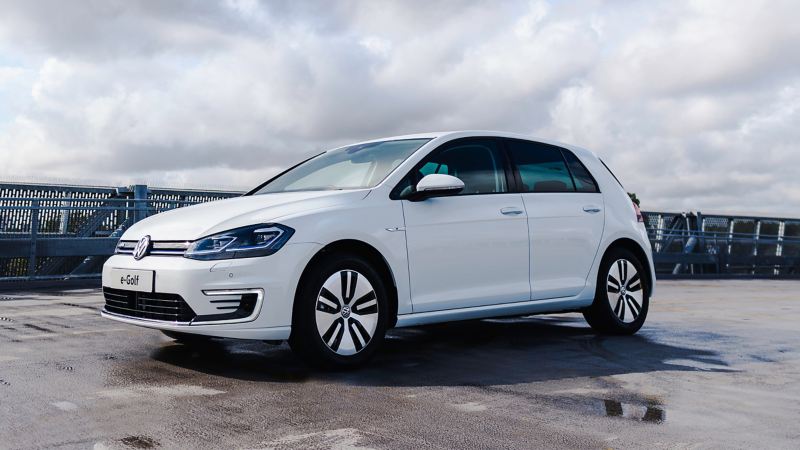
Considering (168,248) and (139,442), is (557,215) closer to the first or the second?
(168,248)

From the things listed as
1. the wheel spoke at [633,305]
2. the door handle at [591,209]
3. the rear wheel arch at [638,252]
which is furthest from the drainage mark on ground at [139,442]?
the wheel spoke at [633,305]

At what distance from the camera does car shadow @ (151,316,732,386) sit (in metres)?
5.50

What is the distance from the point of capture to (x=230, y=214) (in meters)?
5.56

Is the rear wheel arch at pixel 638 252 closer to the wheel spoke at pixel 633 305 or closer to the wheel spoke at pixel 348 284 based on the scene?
the wheel spoke at pixel 633 305

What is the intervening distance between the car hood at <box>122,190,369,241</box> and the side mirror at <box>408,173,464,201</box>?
0.37m

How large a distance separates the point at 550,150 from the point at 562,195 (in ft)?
1.51

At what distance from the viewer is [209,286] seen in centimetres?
526

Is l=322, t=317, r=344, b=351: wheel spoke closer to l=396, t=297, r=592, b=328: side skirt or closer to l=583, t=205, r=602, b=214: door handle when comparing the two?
l=396, t=297, r=592, b=328: side skirt

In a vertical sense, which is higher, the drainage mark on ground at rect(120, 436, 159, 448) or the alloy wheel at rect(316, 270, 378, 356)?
the alloy wheel at rect(316, 270, 378, 356)

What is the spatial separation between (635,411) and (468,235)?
6.77 ft

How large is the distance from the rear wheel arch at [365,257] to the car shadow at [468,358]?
1.41 ft

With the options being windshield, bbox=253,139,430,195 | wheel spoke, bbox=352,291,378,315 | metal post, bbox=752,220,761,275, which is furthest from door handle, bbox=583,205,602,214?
metal post, bbox=752,220,761,275

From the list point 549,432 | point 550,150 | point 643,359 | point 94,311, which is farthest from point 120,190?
point 549,432

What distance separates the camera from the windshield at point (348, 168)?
20.9 feet
